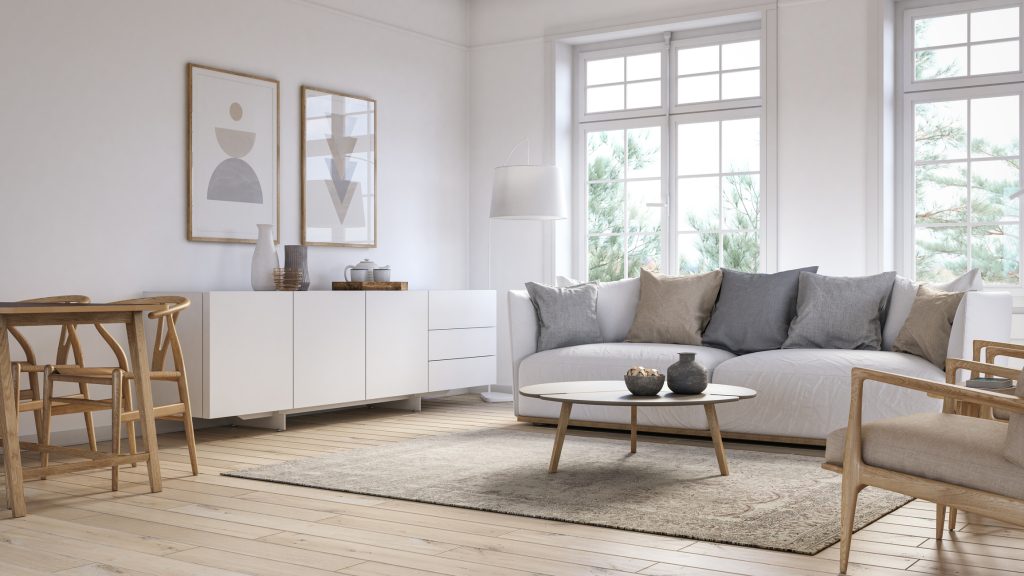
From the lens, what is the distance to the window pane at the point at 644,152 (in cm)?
697

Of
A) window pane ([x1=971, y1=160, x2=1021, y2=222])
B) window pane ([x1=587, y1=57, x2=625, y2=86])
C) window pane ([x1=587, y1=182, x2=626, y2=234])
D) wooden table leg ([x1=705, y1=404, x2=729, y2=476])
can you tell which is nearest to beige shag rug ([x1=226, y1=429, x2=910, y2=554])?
wooden table leg ([x1=705, y1=404, x2=729, y2=476])

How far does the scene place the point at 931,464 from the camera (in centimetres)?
245

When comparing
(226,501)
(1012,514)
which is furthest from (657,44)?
(1012,514)

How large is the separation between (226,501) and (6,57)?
249 centimetres

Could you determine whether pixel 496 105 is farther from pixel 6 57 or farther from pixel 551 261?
pixel 6 57

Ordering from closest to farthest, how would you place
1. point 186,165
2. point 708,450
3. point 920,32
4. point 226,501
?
point 226,501
point 708,450
point 186,165
point 920,32

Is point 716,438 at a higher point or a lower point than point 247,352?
lower

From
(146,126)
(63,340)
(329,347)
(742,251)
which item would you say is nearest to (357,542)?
(63,340)

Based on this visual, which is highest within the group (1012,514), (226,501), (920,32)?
(920,32)

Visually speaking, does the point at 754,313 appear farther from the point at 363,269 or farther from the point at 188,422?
the point at 188,422

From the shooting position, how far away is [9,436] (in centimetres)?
336

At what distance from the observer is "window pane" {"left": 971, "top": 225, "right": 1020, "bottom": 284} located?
5.77 metres

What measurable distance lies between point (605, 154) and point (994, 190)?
257 cm

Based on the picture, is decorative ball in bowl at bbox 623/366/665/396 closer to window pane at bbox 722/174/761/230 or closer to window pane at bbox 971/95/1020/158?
window pane at bbox 722/174/761/230
